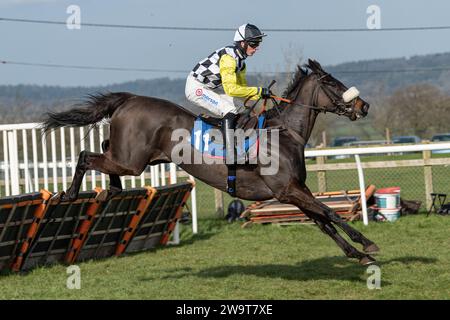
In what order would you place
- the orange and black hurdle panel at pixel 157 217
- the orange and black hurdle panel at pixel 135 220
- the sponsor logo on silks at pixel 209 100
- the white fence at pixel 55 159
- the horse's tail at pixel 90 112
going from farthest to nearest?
the orange and black hurdle panel at pixel 157 217 < the orange and black hurdle panel at pixel 135 220 < the white fence at pixel 55 159 < the horse's tail at pixel 90 112 < the sponsor logo on silks at pixel 209 100

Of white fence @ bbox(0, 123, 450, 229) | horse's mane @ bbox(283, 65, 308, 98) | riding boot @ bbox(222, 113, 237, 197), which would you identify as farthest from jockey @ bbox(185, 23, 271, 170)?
white fence @ bbox(0, 123, 450, 229)

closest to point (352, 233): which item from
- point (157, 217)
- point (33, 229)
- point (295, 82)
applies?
point (295, 82)

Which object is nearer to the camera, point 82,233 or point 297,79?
point 297,79

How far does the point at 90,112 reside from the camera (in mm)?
8641

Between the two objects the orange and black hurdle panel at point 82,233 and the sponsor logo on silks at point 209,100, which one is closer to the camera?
the sponsor logo on silks at point 209,100

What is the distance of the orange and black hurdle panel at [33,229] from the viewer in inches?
358

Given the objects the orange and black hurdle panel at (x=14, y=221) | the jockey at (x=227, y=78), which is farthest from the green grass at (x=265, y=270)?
the jockey at (x=227, y=78)

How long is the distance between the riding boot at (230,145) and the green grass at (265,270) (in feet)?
3.64

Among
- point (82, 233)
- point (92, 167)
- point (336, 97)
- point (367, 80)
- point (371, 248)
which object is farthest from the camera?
point (367, 80)

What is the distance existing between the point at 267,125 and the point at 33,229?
3.11 metres

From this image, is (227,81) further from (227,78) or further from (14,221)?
(14,221)

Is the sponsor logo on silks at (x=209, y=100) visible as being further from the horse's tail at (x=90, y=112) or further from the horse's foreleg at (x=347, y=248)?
the horse's foreleg at (x=347, y=248)
